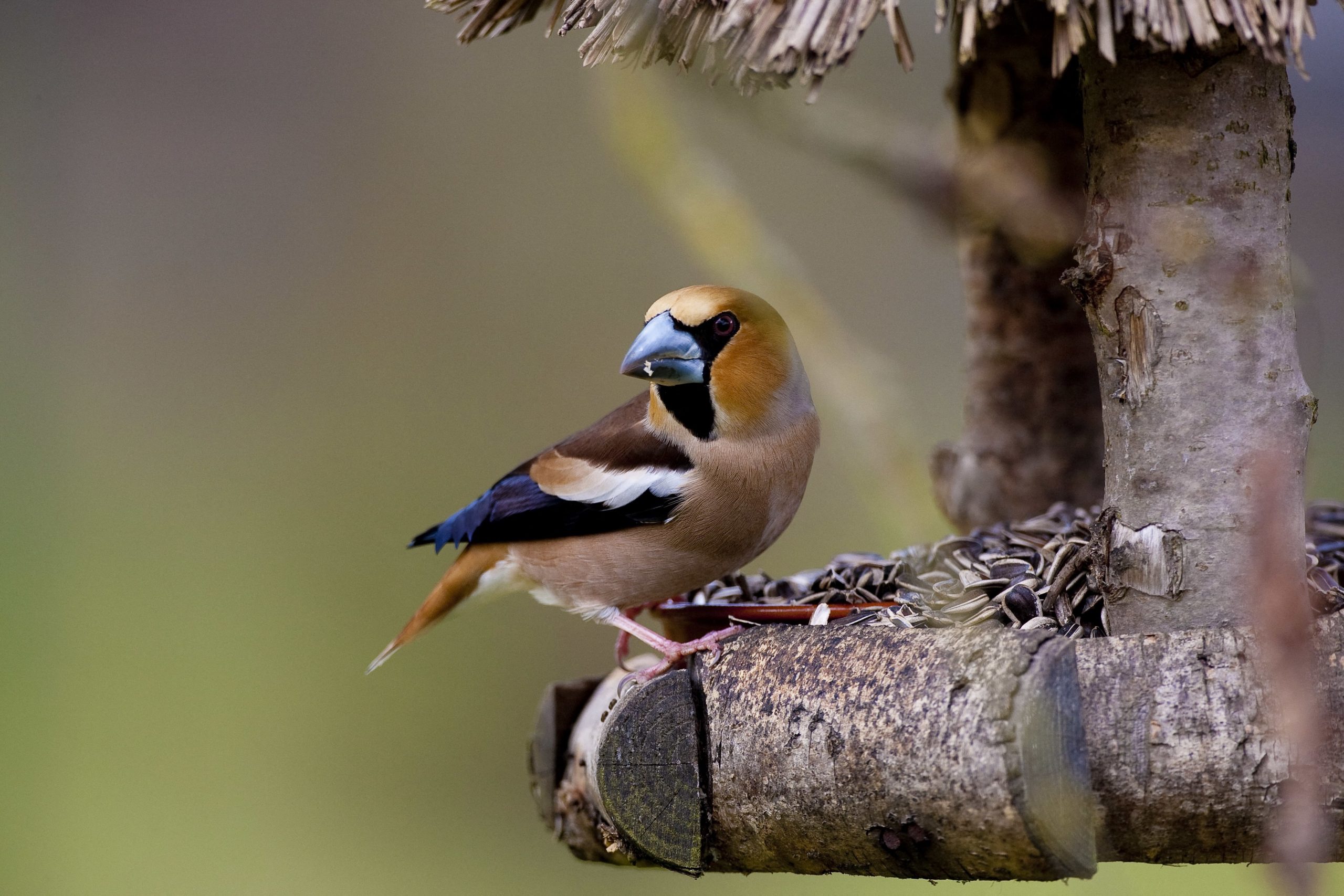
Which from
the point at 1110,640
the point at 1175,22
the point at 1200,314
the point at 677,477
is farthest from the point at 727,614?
the point at 1175,22

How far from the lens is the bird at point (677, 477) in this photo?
7.89 ft

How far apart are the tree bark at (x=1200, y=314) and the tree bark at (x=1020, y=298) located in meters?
1.13

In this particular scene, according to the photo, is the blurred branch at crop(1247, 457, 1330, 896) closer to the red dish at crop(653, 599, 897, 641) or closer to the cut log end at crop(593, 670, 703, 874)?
the cut log end at crop(593, 670, 703, 874)

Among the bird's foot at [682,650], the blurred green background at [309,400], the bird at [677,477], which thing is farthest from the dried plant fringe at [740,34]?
the blurred green background at [309,400]

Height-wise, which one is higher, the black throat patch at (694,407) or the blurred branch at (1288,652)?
the black throat patch at (694,407)

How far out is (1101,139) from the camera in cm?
189

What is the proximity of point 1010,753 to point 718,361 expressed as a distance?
3.64ft

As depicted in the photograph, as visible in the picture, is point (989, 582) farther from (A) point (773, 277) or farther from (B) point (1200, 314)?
(A) point (773, 277)

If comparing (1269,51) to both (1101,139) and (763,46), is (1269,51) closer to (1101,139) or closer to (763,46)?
(1101,139)

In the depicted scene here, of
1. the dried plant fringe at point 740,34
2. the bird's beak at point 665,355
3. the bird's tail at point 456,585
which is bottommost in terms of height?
the bird's tail at point 456,585

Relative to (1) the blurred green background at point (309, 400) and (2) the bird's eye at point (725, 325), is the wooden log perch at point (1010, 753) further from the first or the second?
(1) the blurred green background at point (309, 400)

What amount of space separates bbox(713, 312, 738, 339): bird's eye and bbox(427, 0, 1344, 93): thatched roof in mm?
584

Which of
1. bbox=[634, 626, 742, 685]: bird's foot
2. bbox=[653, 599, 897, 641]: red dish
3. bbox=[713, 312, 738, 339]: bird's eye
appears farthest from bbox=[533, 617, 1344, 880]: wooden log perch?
bbox=[713, 312, 738, 339]: bird's eye

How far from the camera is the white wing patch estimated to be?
2434 mm
